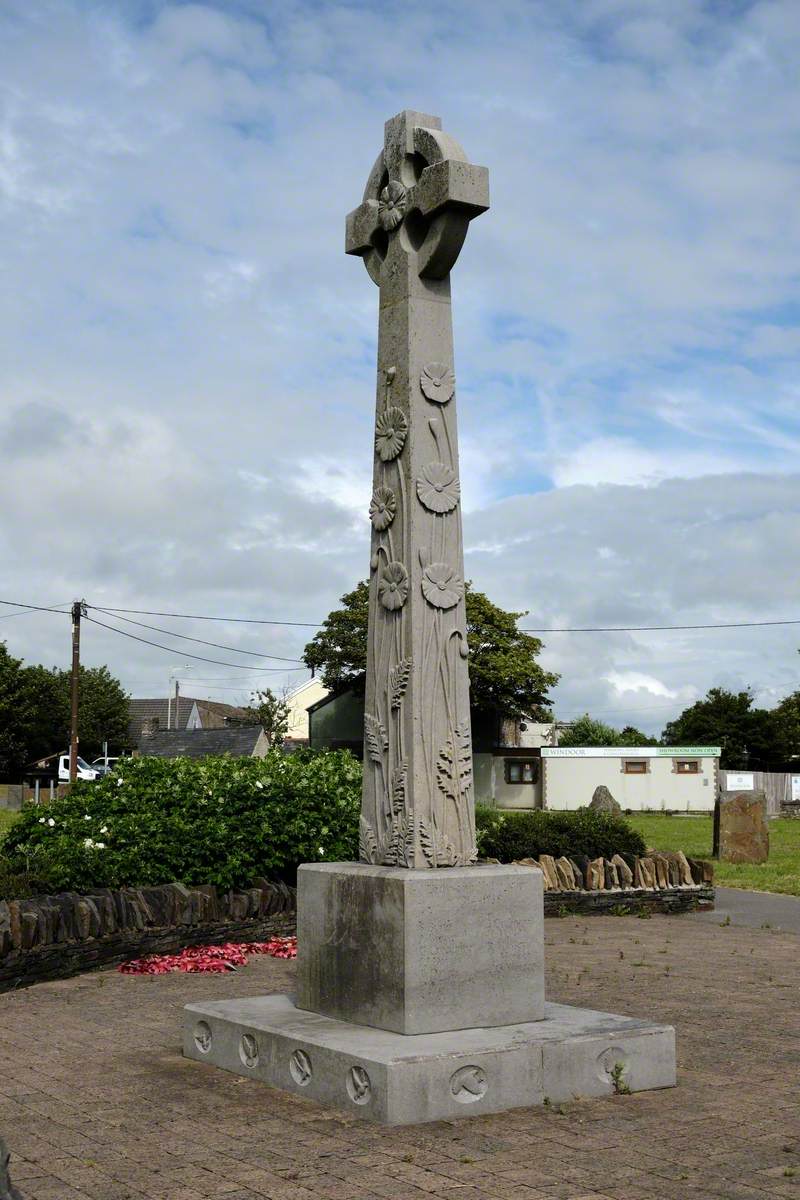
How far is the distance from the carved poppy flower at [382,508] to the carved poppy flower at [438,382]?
0.56 meters

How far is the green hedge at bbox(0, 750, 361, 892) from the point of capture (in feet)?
38.5

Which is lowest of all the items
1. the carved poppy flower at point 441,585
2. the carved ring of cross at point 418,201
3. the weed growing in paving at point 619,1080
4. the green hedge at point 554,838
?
the weed growing in paving at point 619,1080

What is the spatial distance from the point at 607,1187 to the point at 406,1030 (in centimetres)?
149

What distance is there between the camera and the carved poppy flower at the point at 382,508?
23.2 ft

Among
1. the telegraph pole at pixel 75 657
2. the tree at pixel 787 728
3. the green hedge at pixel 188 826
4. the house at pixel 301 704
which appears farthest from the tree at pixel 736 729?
the green hedge at pixel 188 826

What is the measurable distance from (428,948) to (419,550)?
2.02 meters

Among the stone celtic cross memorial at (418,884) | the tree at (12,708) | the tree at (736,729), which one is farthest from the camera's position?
the tree at (736,729)

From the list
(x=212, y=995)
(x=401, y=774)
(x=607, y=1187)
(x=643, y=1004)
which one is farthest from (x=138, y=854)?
(x=607, y=1187)

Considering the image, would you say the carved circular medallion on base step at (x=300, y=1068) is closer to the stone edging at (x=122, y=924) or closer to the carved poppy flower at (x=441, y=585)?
the carved poppy flower at (x=441, y=585)

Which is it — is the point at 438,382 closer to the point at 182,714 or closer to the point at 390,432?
the point at 390,432

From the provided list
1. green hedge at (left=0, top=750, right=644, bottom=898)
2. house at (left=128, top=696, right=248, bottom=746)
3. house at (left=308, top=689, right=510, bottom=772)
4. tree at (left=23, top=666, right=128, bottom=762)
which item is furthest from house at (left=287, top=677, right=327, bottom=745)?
green hedge at (left=0, top=750, right=644, bottom=898)

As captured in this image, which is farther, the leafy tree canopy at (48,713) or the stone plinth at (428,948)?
the leafy tree canopy at (48,713)

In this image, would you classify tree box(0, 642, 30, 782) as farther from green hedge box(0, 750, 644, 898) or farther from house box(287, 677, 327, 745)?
green hedge box(0, 750, 644, 898)

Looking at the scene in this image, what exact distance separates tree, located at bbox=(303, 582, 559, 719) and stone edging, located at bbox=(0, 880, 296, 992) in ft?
127
